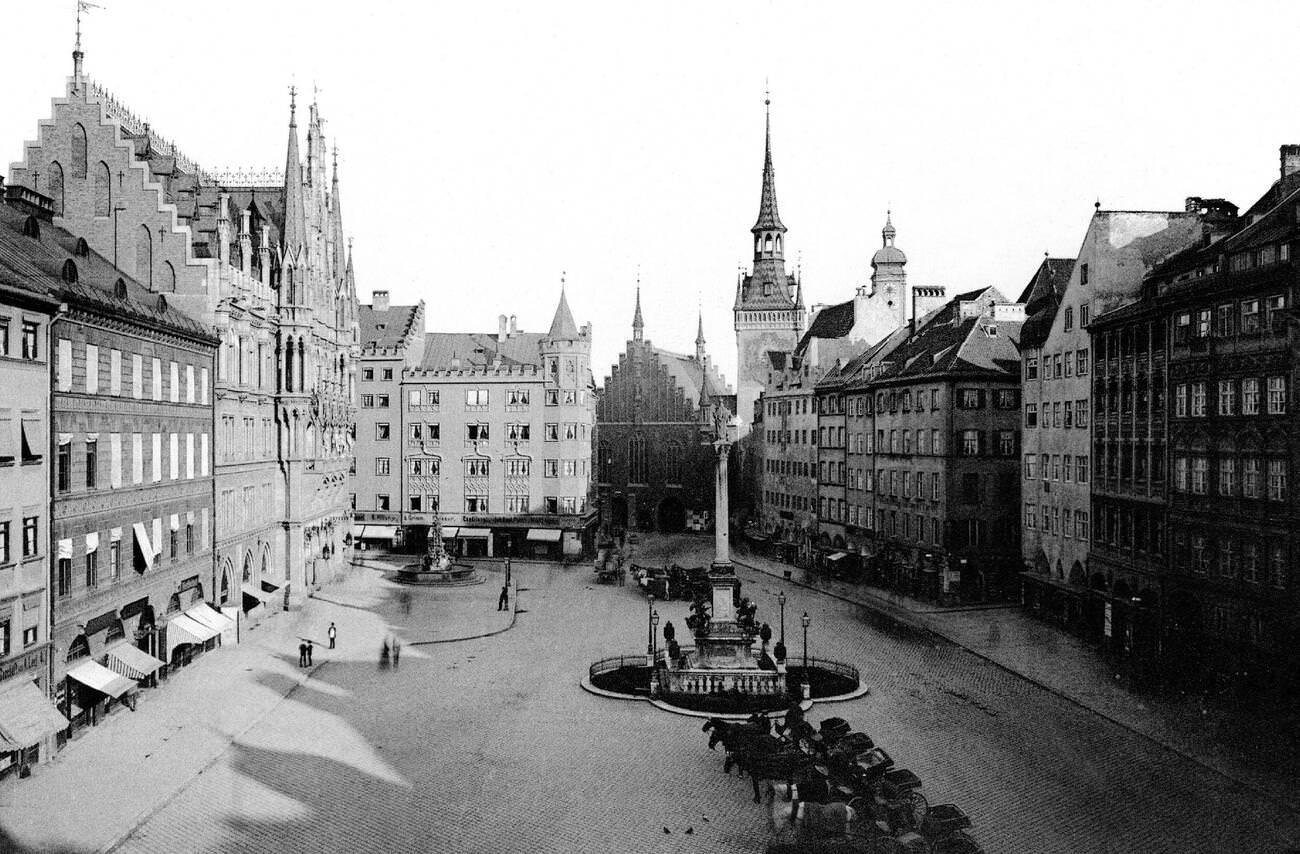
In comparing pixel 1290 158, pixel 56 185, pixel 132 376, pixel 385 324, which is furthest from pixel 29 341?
pixel 385 324

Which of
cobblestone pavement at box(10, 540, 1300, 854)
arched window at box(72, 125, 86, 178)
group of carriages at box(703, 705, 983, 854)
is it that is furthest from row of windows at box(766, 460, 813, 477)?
group of carriages at box(703, 705, 983, 854)

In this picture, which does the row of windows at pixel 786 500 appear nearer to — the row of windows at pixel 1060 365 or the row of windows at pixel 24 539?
the row of windows at pixel 1060 365

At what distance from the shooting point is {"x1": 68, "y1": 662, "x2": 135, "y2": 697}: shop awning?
33750 mm

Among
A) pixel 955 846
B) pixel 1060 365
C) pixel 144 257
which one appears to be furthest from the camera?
pixel 1060 365

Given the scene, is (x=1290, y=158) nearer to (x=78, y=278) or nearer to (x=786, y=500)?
(x=78, y=278)

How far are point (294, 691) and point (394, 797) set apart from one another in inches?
511

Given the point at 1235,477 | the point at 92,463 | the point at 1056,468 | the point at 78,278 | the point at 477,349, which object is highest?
the point at 477,349

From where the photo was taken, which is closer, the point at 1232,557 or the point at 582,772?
the point at 582,772

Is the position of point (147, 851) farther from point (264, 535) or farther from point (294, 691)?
point (264, 535)

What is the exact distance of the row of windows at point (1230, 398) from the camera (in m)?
37.8

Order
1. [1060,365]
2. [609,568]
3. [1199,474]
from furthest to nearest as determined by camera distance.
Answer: [609,568] → [1060,365] → [1199,474]

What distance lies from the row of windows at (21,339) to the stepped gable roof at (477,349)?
58.2 meters

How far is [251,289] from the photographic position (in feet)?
178

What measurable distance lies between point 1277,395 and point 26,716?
39.5 metres
